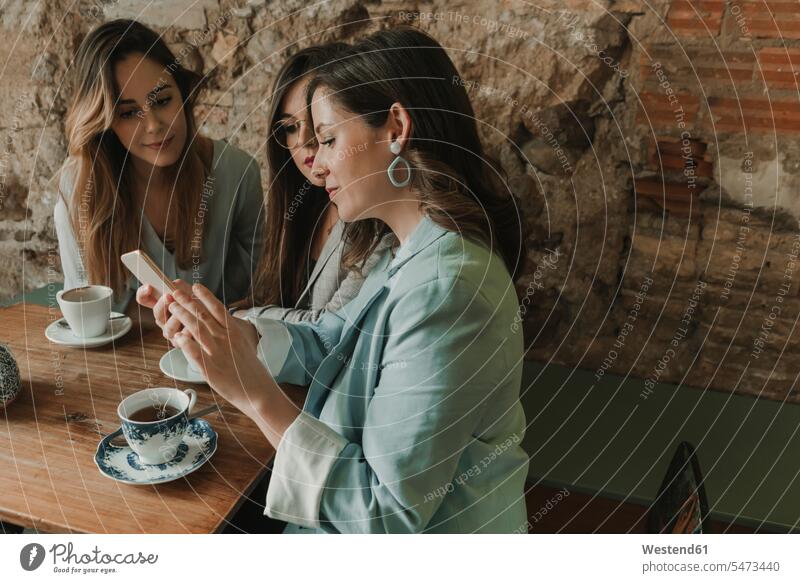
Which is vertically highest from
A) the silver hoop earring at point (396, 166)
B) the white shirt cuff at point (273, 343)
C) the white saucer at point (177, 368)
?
the silver hoop earring at point (396, 166)

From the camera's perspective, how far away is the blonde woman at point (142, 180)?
0.69 m

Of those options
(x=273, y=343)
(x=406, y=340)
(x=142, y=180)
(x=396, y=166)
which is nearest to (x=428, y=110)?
(x=396, y=166)

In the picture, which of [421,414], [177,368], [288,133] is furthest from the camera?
[288,133]

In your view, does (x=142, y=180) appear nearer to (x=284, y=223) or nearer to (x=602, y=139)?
(x=284, y=223)

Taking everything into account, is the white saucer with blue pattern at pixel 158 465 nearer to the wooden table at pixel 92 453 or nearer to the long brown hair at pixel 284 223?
the wooden table at pixel 92 453

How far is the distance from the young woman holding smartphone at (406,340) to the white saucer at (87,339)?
23 cm

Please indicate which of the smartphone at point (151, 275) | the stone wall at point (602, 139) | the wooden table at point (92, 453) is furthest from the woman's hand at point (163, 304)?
the stone wall at point (602, 139)

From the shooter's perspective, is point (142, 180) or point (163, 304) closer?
point (163, 304)

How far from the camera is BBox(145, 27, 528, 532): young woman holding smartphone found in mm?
506

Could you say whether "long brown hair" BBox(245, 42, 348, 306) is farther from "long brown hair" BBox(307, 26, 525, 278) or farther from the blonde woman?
"long brown hair" BBox(307, 26, 525, 278)

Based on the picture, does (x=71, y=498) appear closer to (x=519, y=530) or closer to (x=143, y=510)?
(x=143, y=510)

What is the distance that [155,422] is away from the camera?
0.51 m

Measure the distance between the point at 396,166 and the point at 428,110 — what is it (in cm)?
5

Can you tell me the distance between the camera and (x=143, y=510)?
496 mm
